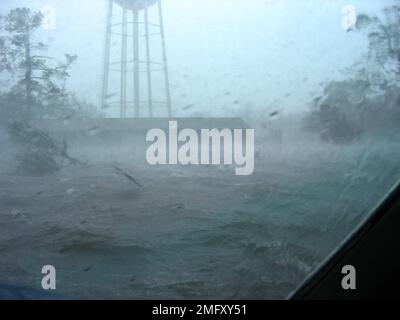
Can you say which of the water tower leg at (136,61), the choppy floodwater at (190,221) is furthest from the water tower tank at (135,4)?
the choppy floodwater at (190,221)

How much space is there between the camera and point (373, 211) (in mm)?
3475

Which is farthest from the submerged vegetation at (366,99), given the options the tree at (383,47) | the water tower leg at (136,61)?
the water tower leg at (136,61)

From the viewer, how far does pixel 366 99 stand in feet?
12.0

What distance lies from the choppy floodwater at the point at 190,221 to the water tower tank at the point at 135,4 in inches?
40.2

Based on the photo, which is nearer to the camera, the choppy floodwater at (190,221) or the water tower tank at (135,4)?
the choppy floodwater at (190,221)

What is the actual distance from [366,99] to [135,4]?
5.68ft

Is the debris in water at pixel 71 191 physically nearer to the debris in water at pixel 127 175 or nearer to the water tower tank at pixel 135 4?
the debris in water at pixel 127 175

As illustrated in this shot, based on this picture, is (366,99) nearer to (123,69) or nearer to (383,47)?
(383,47)

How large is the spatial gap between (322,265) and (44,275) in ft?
5.97

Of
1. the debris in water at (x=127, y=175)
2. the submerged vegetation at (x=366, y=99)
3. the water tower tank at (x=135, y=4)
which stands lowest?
the debris in water at (x=127, y=175)

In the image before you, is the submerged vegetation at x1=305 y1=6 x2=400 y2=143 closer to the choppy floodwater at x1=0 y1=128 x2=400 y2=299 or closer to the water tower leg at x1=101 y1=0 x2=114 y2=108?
the choppy floodwater at x1=0 y1=128 x2=400 y2=299

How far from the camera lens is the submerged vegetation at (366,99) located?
11.9 feet

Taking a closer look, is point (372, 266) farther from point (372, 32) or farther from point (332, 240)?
point (372, 32)

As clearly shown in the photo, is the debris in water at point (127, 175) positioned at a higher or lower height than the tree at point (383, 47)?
lower
